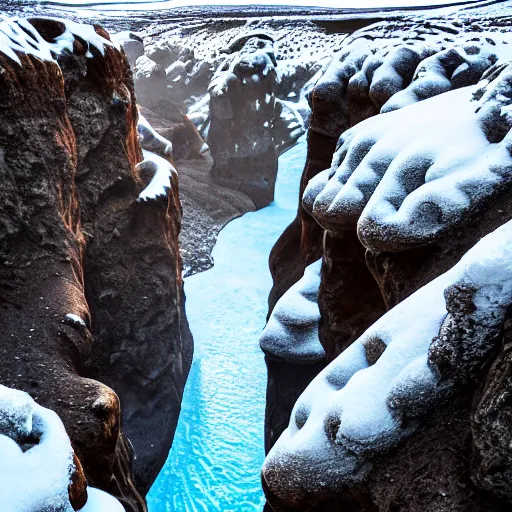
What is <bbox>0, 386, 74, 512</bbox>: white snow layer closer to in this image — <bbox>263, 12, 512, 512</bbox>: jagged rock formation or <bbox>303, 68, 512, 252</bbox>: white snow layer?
<bbox>263, 12, 512, 512</bbox>: jagged rock formation

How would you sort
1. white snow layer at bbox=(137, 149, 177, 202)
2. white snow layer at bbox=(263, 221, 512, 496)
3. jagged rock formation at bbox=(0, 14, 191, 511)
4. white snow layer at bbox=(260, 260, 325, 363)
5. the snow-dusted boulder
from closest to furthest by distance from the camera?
white snow layer at bbox=(263, 221, 512, 496), jagged rock formation at bbox=(0, 14, 191, 511), the snow-dusted boulder, white snow layer at bbox=(260, 260, 325, 363), white snow layer at bbox=(137, 149, 177, 202)


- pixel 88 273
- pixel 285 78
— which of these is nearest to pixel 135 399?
pixel 88 273

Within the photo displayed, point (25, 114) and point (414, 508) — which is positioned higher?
point (25, 114)

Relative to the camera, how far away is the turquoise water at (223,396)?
8.18 meters

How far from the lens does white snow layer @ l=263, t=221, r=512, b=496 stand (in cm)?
296

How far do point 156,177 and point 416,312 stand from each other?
5.59 m

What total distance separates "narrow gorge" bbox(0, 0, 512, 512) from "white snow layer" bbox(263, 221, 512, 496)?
13 millimetres

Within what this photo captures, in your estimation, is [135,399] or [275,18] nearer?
[135,399]

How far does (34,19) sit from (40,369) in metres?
4.05

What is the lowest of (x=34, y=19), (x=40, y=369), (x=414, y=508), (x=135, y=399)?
(x=135, y=399)

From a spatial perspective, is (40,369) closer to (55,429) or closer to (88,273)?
(55,429)

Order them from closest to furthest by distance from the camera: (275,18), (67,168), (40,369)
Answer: (40,369) < (67,168) < (275,18)

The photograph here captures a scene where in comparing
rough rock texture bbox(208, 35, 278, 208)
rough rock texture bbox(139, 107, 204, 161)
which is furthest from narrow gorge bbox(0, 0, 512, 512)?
rough rock texture bbox(139, 107, 204, 161)

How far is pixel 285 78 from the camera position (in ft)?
87.9
